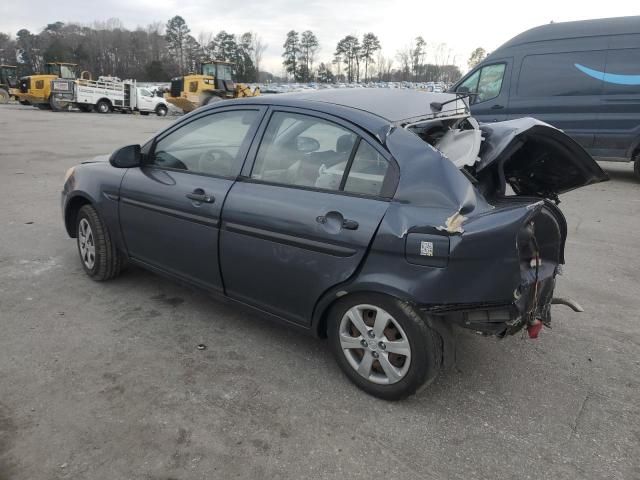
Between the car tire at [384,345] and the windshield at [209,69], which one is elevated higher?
the windshield at [209,69]

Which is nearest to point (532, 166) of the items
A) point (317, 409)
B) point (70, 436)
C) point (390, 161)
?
point (390, 161)

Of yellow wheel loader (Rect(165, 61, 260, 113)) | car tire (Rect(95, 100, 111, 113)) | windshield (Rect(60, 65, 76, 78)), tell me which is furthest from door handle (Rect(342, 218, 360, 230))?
windshield (Rect(60, 65, 76, 78))

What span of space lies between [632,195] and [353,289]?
296 inches

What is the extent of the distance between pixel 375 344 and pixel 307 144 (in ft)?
4.02

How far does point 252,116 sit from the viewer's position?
322 cm

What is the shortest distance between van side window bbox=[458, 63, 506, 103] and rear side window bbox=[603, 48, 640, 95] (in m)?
1.78

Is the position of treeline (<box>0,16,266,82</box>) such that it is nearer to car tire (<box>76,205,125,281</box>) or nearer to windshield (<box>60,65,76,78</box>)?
windshield (<box>60,65,76,78</box>)

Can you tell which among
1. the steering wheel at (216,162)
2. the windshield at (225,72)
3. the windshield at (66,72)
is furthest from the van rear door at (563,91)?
the windshield at (66,72)

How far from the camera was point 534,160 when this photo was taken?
131 inches

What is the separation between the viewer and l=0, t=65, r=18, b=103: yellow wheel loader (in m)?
41.2

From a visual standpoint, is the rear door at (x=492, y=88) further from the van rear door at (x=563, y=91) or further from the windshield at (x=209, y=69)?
the windshield at (x=209, y=69)

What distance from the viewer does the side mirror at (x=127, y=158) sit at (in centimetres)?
371

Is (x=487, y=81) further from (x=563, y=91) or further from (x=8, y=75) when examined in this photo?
(x=8, y=75)

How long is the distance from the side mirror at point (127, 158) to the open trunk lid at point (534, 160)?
7.97 ft
